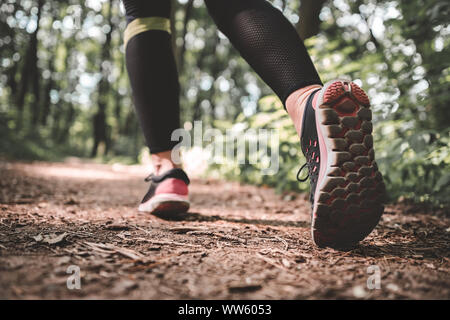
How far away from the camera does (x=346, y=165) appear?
34.2 inches

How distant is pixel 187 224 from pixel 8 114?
8449 mm

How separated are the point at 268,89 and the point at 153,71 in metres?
4.01

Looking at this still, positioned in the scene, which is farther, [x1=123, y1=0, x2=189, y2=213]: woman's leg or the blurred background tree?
the blurred background tree

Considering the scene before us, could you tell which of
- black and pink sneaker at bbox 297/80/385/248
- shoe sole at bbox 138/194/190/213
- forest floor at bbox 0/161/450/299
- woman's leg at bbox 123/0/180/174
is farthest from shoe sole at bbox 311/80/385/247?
woman's leg at bbox 123/0/180/174

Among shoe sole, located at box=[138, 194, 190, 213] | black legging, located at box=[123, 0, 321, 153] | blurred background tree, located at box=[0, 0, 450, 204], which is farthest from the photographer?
blurred background tree, located at box=[0, 0, 450, 204]

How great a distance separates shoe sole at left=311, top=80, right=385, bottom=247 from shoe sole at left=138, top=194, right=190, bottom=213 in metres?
0.70

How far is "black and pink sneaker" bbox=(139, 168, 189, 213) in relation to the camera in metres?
1.41

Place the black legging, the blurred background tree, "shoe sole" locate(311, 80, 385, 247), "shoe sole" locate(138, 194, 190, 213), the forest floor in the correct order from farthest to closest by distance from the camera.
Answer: the blurred background tree → "shoe sole" locate(138, 194, 190, 213) → the black legging → "shoe sole" locate(311, 80, 385, 247) → the forest floor

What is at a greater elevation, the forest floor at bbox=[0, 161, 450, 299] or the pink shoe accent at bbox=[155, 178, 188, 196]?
the pink shoe accent at bbox=[155, 178, 188, 196]

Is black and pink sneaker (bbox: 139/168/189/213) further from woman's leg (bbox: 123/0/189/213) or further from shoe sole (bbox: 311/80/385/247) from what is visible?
shoe sole (bbox: 311/80/385/247)

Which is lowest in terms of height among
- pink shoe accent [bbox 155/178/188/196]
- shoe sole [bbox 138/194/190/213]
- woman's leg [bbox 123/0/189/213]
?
shoe sole [bbox 138/194/190/213]

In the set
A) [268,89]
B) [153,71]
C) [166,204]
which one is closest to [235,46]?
[153,71]
